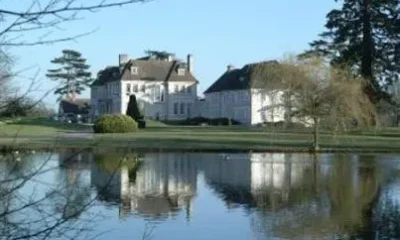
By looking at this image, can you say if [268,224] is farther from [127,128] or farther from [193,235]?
[127,128]

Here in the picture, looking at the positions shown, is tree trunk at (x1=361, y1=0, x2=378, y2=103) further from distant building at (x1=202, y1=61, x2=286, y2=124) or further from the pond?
the pond

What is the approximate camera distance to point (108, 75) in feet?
324

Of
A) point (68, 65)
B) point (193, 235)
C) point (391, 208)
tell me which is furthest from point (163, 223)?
point (68, 65)

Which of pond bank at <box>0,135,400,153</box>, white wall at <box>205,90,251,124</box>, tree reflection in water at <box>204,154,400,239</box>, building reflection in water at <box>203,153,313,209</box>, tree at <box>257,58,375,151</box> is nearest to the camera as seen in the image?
tree reflection in water at <box>204,154,400,239</box>

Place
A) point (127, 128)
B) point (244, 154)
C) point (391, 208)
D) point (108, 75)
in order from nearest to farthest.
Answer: point (391, 208)
point (244, 154)
point (127, 128)
point (108, 75)

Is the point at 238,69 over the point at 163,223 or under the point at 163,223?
over

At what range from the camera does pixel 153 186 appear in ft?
73.8

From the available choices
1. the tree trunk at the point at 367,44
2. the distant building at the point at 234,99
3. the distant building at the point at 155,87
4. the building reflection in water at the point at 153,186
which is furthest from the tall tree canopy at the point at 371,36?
the distant building at the point at 155,87

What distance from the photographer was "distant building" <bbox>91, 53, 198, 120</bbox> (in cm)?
9344

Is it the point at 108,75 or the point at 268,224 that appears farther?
the point at 108,75

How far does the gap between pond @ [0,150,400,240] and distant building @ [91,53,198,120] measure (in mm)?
60341

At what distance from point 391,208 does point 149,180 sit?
8696 millimetres

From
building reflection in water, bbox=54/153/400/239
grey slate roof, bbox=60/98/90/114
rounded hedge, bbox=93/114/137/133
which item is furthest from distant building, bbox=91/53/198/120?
building reflection in water, bbox=54/153/400/239

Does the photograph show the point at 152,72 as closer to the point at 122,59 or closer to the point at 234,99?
the point at 122,59
